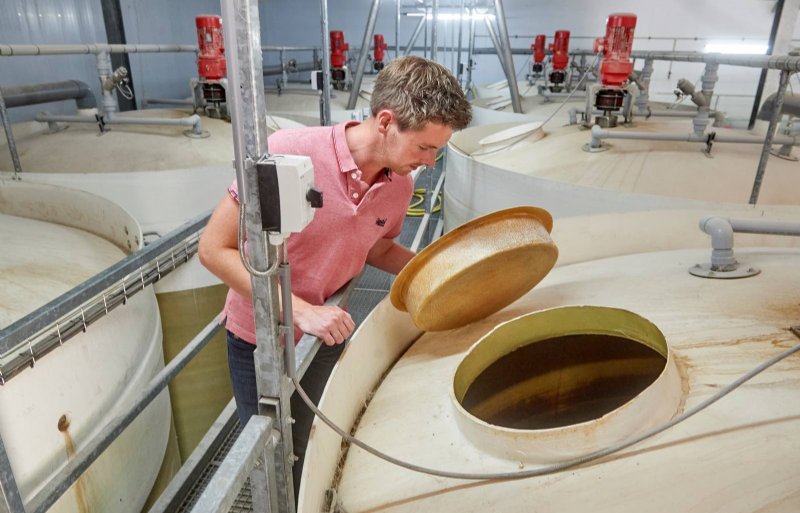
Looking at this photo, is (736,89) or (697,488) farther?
(736,89)

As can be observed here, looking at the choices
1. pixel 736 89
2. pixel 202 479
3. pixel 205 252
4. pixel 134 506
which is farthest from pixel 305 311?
pixel 736 89

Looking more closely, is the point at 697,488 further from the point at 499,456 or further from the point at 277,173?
Answer: the point at 277,173

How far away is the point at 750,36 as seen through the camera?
8.21 metres

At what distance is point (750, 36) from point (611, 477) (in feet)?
31.9

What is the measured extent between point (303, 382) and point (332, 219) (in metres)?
0.51

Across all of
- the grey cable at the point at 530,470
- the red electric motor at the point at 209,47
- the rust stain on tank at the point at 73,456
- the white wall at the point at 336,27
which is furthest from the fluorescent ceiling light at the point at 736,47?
the rust stain on tank at the point at 73,456

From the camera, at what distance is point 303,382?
56.6 inches

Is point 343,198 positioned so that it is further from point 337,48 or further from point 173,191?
point 337,48

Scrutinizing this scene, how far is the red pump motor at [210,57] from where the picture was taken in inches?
128

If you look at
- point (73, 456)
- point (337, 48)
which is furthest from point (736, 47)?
point (73, 456)

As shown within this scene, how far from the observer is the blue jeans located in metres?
1.33

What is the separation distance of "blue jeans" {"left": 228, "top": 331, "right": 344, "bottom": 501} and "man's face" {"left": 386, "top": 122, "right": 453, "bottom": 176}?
59cm

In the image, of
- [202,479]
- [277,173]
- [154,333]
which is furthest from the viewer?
[202,479]

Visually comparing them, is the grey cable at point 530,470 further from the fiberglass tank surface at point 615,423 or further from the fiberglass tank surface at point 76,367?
the fiberglass tank surface at point 76,367
